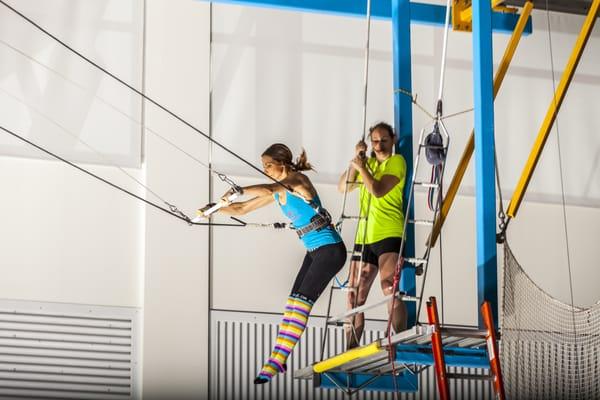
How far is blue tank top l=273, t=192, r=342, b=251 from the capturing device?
7480 millimetres

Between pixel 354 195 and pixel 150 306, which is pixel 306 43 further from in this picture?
pixel 150 306

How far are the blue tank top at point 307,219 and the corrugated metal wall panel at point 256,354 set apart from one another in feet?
9.38

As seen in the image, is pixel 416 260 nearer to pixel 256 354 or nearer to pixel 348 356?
pixel 348 356

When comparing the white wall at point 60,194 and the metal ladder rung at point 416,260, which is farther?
the white wall at point 60,194

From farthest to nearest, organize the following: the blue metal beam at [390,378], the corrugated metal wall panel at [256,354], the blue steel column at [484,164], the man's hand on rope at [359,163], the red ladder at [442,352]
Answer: the corrugated metal wall panel at [256,354] → the man's hand on rope at [359,163] → the blue metal beam at [390,378] → the blue steel column at [484,164] → the red ladder at [442,352]

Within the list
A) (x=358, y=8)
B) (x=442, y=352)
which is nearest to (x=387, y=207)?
(x=442, y=352)

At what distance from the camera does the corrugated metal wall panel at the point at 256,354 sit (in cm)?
1029

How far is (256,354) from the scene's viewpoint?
1042cm

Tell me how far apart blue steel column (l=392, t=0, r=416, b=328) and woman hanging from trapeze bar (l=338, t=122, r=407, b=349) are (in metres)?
0.12

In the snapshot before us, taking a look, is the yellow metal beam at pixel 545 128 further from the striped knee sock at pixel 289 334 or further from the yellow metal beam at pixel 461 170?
the striped knee sock at pixel 289 334

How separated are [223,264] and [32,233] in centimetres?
154

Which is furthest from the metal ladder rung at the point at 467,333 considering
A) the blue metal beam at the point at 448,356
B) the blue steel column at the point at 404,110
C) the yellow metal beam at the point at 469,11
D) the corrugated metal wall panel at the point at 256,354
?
the yellow metal beam at the point at 469,11

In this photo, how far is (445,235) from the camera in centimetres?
1097

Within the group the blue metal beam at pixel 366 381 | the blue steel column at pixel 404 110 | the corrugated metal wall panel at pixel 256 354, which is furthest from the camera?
the corrugated metal wall panel at pixel 256 354
